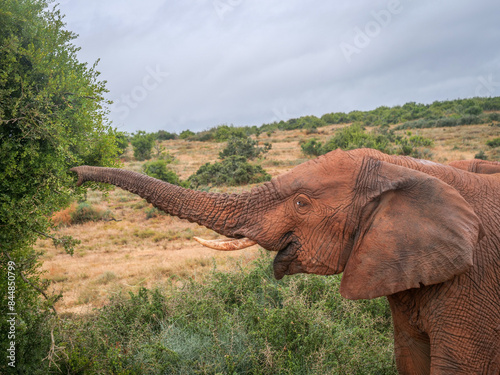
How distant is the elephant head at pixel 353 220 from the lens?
2.24 meters

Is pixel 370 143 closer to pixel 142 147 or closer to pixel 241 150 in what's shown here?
pixel 241 150

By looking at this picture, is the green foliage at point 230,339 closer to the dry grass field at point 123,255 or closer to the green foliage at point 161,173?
the dry grass field at point 123,255

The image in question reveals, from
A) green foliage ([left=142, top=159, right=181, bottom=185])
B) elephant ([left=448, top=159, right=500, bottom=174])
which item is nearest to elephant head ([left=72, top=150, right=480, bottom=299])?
elephant ([left=448, top=159, right=500, bottom=174])

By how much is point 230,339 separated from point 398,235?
10.4 feet

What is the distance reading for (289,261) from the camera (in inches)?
106

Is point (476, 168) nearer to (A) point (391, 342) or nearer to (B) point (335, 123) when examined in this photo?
(A) point (391, 342)

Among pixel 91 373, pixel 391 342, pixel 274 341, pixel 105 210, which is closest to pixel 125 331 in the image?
pixel 91 373

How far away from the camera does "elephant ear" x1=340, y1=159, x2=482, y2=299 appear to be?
2.20 m

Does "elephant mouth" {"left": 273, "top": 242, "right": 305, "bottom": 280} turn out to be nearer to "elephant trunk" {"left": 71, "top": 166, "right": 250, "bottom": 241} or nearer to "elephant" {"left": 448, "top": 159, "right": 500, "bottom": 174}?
"elephant trunk" {"left": 71, "top": 166, "right": 250, "bottom": 241}

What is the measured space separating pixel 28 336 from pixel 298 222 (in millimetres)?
3154

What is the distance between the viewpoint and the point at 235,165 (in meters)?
24.0

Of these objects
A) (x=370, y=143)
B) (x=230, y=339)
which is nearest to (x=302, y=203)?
(x=230, y=339)

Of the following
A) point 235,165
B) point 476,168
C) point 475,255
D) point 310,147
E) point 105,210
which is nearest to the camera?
point 475,255

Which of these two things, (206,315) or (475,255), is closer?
(475,255)
